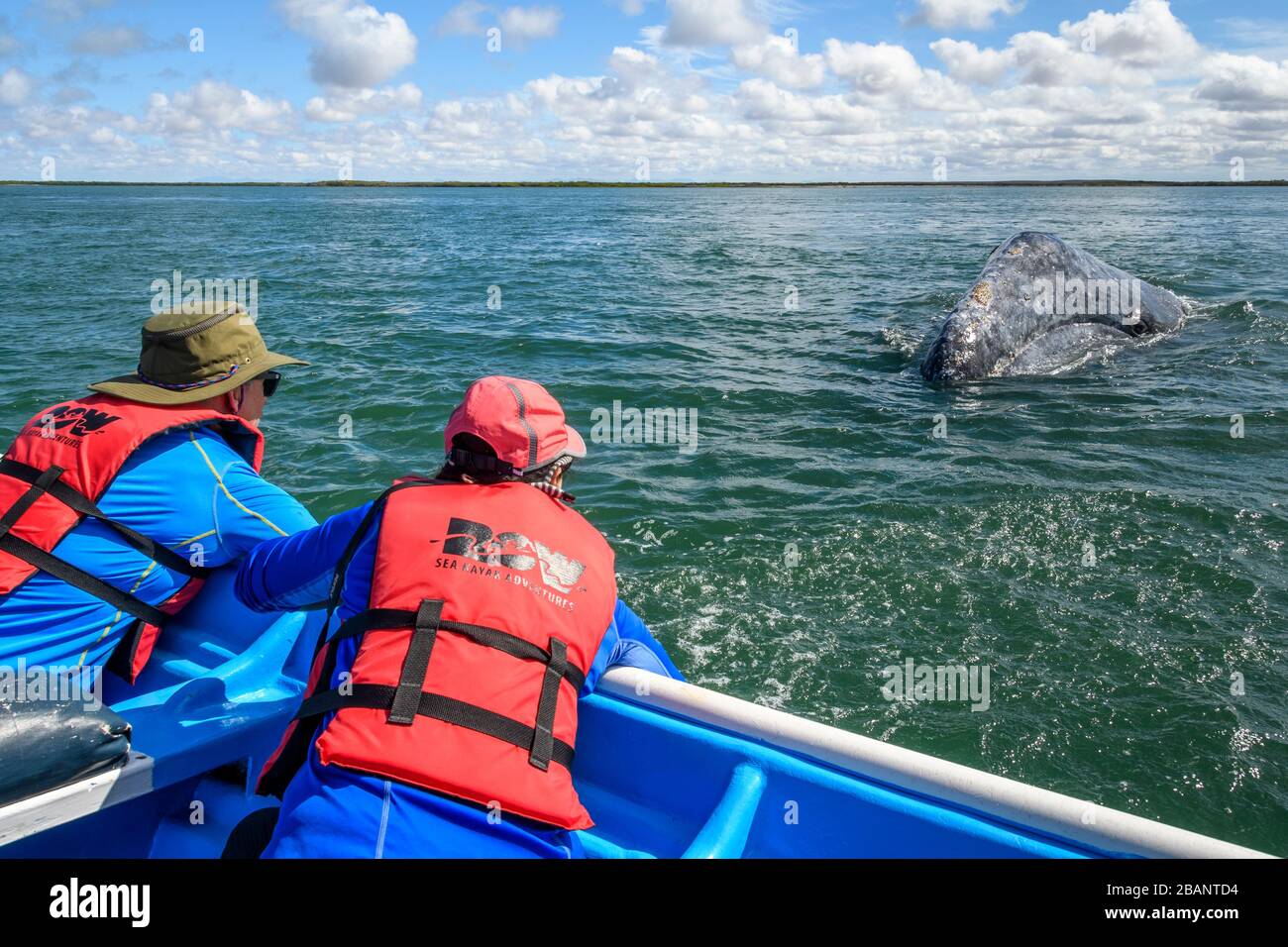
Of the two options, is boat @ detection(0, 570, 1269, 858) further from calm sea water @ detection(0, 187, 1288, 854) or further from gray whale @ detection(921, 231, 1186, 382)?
gray whale @ detection(921, 231, 1186, 382)

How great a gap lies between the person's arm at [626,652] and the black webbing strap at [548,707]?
0.55 metres

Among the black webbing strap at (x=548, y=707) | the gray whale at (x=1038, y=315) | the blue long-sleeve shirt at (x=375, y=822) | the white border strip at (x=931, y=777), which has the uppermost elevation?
the gray whale at (x=1038, y=315)

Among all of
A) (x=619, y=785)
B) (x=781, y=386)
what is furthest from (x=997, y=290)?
(x=619, y=785)

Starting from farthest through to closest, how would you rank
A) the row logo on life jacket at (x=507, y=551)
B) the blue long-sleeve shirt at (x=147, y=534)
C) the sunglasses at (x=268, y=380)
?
1. the sunglasses at (x=268, y=380)
2. the blue long-sleeve shirt at (x=147, y=534)
3. the row logo on life jacket at (x=507, y=551)

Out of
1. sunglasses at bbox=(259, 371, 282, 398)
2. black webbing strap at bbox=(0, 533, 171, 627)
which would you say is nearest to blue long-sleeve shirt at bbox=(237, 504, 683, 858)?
black webbing strap at bbox=(0, 533, 171, 627)

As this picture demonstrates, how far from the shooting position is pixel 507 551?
2.99 meters

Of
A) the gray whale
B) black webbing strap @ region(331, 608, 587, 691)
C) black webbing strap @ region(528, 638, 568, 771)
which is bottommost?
black webbing strap @ region(528, 638, 568, 771)

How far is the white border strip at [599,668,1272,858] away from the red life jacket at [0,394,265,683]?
2.15 meters

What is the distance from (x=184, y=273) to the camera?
2745 centimetres

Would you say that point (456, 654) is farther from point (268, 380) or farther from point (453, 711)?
point (268, 380)

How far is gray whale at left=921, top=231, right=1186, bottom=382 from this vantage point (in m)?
13.0

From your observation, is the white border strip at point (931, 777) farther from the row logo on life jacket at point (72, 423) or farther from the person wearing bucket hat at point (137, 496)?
the row logo on life jacket at point (72, 423)

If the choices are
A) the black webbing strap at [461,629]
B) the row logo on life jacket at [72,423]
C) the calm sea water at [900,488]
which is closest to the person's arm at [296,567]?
the black webbing strap at [461,629]

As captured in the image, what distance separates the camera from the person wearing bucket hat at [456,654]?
2562mm
